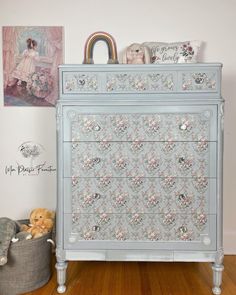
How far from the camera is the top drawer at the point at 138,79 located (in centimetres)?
171

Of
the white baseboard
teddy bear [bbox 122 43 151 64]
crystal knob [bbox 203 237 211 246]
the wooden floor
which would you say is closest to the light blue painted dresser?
crystal knob [bbox 203 237 211 246]

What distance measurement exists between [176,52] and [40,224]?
148cm

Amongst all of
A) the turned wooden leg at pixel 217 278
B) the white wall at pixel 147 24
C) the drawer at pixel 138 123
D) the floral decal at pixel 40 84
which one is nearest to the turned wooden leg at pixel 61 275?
the drawer at pixel 138 123

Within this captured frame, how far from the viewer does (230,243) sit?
2.33 m

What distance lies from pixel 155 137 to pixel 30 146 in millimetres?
1088

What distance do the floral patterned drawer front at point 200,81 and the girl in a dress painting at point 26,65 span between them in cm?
119

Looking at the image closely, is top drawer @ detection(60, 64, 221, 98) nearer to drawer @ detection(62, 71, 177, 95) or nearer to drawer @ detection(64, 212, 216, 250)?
drawer @ detection(62, 71, 177, 95)

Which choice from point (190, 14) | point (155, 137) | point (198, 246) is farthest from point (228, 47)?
point (198, 246)

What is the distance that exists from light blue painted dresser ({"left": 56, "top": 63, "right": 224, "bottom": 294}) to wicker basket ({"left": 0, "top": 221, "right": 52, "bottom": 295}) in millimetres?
151

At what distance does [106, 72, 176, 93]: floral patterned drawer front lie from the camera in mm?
1729

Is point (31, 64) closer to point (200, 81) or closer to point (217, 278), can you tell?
point (200, 81)

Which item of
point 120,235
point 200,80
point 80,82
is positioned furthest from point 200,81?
point 120,235

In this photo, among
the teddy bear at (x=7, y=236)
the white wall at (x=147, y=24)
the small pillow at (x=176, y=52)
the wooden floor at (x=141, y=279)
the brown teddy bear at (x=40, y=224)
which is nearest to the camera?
the teddy bear at (x=7, y=236)

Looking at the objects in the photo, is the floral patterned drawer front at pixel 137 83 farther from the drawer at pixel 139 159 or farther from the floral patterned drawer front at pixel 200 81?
the drawer at pixel 139 159
